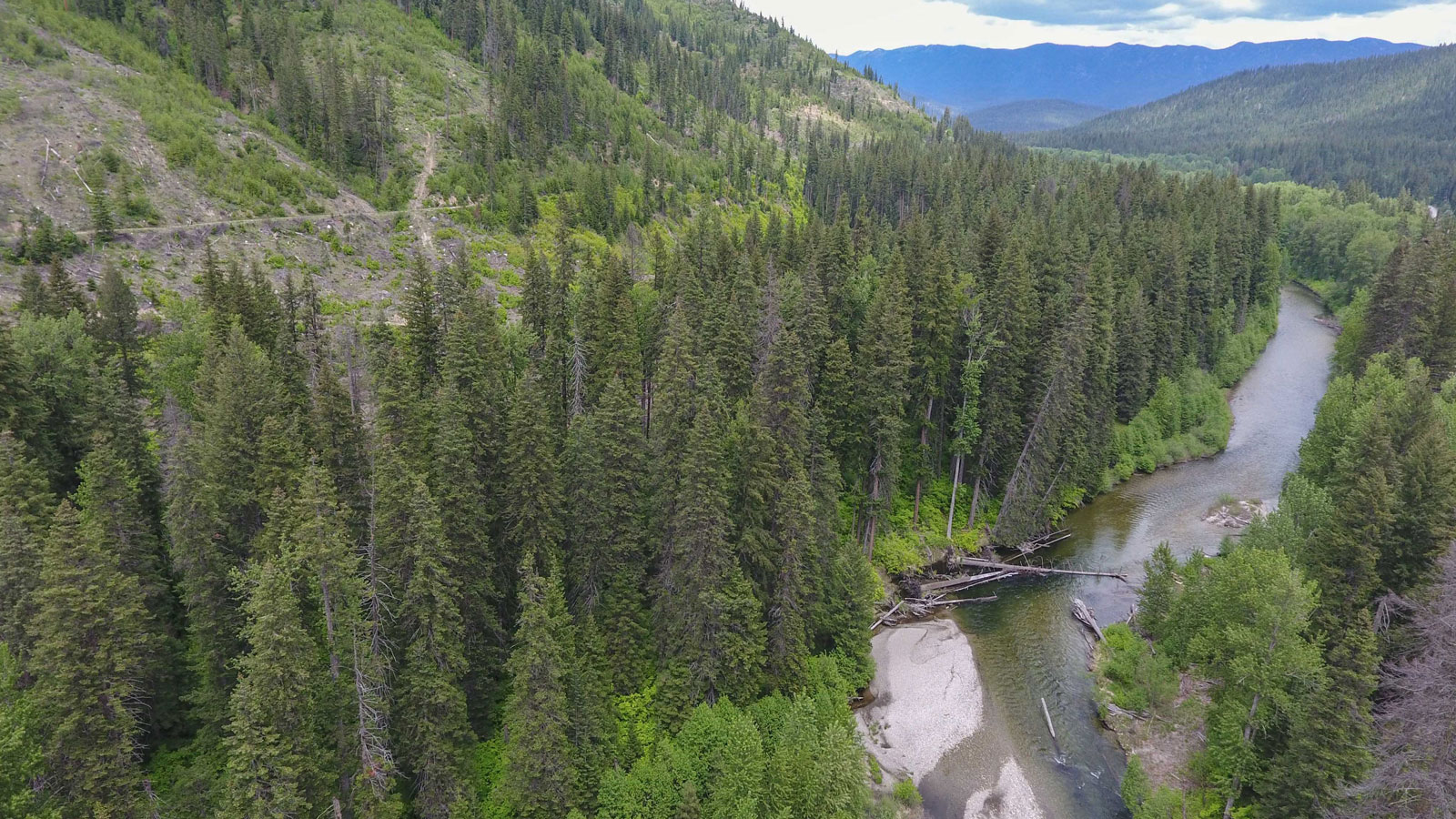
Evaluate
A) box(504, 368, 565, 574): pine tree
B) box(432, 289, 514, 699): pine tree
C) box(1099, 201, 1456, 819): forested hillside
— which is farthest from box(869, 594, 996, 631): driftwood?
box(432, 289, 514, 699): pine tree

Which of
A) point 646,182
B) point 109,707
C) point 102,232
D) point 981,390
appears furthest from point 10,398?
point 646,182

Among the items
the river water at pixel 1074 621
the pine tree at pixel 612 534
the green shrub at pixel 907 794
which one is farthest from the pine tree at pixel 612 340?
the green shrub at pixel 907 794

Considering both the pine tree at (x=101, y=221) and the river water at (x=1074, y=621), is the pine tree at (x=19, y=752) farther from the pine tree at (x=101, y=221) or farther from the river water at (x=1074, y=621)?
the pine tree at (x=101, y=221)

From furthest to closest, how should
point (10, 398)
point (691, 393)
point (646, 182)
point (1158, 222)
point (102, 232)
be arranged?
point (646, 182), point (1158, 222), point (102, 232), point (691, 393), point (10, 398)

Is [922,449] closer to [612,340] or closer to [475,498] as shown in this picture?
[612,340]

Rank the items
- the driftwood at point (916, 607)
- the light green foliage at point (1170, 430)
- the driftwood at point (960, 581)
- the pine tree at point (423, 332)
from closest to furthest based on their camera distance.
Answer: the driftwood at point (916, 607), the pine tree at point (423, 332), the driftwood at point (960, 581), the light green foliage at point (1170, 430)

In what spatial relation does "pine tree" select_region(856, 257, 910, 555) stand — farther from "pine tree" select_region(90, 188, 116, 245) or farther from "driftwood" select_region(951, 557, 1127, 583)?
"pine tree" select_region(90, 188, 116, 245)

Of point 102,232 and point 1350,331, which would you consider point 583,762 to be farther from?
→ point 1350,331
